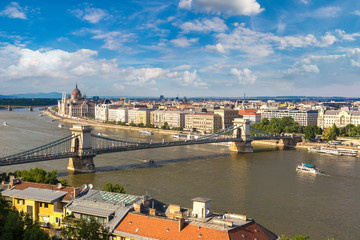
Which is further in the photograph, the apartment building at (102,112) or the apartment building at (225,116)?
the apartment building at (102,112)

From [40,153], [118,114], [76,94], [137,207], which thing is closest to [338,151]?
[40,153]

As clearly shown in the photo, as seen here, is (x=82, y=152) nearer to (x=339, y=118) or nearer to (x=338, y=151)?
(x=338, y=151)

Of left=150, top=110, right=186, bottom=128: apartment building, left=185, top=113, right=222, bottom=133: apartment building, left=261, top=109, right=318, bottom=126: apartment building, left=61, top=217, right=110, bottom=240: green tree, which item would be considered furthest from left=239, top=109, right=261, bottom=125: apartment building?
left=61, top=217, right=110, bottom=240: green tree

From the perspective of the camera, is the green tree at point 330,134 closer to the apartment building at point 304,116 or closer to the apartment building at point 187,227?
the apartment building at point 304,116

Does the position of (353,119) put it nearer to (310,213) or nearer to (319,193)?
(319,193)

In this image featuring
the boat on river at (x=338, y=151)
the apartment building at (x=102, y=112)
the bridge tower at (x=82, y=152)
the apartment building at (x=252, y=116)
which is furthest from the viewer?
the apartment building at (x=102, y=112)

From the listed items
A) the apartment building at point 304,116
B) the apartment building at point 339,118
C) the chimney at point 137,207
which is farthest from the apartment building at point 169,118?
the chimney at point 137,207

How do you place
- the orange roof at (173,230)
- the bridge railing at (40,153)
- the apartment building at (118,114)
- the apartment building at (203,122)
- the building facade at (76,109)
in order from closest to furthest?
the orange roof at (173,230)
the bridge railing at (40,153)
the apartment building at (203,122)
the apartment building at (118,114)
the building facade at (76,109)
